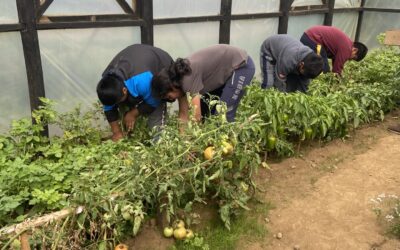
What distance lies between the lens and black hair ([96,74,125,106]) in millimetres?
3029

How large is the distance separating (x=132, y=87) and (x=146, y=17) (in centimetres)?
179

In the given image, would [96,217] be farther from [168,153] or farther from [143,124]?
[143,124]

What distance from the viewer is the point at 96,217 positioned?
258 cm

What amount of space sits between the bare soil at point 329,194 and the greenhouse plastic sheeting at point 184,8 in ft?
7.81

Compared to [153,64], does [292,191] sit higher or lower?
lower

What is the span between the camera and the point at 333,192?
3646 mm

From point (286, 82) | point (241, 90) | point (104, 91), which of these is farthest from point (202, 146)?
point (286, 82)

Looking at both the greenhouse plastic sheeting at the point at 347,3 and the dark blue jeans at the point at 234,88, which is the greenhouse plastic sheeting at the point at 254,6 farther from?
the dark blue jeans at the point at 234,88

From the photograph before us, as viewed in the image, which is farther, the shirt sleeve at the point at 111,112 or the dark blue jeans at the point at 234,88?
the dark blue jeans at the point at 234,88

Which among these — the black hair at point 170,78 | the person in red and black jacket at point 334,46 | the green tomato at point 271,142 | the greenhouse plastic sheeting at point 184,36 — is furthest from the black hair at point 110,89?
the person in red and black jacket at point 334,46

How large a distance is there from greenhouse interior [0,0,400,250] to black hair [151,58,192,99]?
11mm

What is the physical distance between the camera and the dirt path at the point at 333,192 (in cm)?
301

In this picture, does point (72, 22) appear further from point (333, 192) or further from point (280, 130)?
point (333, 192)

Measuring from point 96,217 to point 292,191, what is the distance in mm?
1881
